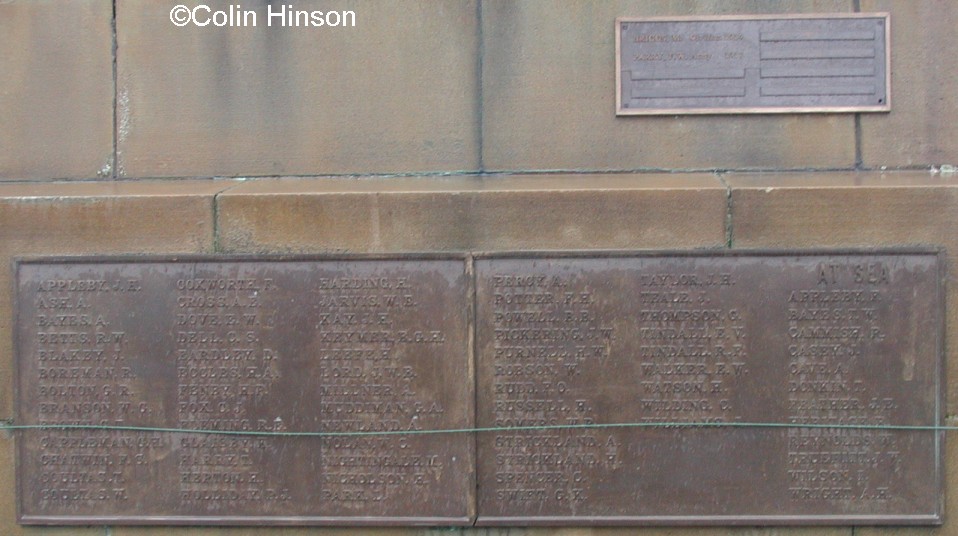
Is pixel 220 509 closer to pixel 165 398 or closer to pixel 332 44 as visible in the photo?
pixel 165 398

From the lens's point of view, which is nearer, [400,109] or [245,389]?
[245,389]

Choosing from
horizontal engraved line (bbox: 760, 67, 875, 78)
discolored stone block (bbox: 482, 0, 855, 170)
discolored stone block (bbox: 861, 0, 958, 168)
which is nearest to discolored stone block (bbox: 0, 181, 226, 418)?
discolored stone block (bbox: 482, 0, 855, 170)

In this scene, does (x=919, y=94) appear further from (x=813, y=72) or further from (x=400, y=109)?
(x=400, y=109)

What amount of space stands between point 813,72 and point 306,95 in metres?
2.90

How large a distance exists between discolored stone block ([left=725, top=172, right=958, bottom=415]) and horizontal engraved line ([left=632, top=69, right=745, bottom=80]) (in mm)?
860

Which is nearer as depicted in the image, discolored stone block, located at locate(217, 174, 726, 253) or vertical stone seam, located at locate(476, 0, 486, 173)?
discolored stone block, located at locate(217, 174, 726, 253)

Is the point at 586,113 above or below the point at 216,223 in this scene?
above

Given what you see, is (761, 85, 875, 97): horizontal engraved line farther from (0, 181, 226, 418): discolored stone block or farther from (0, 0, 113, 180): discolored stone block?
(0, 0, 113, 180): discolored stone block

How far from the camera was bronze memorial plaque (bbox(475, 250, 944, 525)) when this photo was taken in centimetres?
471

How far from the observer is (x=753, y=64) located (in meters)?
5.26

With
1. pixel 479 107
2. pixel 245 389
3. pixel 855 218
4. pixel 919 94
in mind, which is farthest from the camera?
pixel 479 107

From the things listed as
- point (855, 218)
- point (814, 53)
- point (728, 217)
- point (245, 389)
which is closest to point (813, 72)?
point (814, 53)

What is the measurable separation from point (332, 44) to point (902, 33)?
3249mm

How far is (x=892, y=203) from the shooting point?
4715 mm
